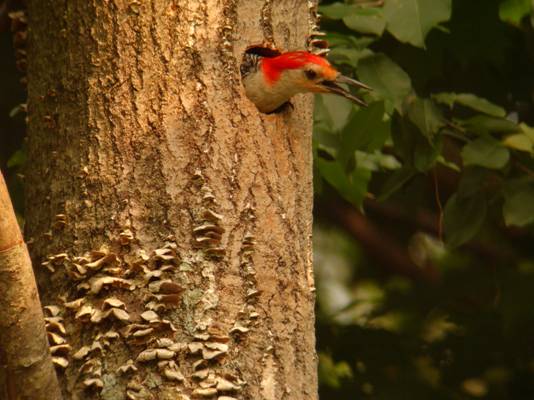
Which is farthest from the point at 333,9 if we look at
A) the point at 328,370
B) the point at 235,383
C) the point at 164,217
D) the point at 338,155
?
the point at 328,370

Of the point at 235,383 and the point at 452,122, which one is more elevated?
the point at 452,122

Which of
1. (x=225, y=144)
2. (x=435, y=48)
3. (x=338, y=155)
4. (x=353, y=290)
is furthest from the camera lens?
(x=353, y=290)

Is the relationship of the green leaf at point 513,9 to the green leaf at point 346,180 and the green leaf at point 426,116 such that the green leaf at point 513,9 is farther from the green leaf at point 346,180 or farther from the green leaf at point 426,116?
the green leaf at point 346,180

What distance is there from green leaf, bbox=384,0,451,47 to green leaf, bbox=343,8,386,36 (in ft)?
0.35

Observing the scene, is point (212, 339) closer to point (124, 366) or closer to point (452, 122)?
point (124, 366)

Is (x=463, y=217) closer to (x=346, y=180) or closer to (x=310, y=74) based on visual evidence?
(x=346, y=180)

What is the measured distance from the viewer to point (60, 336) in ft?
9.00

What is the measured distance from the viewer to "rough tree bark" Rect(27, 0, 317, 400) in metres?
2.68

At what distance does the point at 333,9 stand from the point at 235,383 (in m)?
1.56

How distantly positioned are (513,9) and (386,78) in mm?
849

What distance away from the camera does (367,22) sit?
3594mm

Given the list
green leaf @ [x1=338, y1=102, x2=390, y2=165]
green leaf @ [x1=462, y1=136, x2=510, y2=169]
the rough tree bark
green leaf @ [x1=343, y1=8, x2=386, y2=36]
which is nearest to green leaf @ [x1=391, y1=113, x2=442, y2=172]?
green leaf @ [x1=462, y1=136, x2=510, y2=169]

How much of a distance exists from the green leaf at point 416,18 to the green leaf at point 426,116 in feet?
1.13

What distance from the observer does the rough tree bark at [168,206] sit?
2682 millimetres
